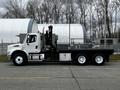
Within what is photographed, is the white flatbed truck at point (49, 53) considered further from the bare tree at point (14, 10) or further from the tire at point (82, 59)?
the bare tree at point (14, 10)

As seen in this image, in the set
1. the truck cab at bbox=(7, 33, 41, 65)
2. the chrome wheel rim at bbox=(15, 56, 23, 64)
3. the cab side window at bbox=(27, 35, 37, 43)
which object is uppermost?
the cab side window at bbox=(27, 35, 37, 43)

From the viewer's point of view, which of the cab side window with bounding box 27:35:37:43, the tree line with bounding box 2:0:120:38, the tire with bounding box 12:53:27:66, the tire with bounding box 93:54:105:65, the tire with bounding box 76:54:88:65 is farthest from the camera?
the tree line with bounding box 2:0:120:38

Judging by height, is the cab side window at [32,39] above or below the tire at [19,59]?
above

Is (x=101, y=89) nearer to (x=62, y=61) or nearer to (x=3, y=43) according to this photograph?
(x=62, y=61)

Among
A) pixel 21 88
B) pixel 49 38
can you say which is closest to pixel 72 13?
pixel 49 38

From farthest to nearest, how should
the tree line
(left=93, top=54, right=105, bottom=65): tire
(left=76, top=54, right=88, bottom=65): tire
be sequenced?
1. the tree line
2. (left=76, top=54, right=88, bottom=65): tire
3. (left=93, top=54, right=105, bottom=65): tire

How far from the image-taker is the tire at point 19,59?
23.6 meters

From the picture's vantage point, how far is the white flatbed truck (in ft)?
78.4

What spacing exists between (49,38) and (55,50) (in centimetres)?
169

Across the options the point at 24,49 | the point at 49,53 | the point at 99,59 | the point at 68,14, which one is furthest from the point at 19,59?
the point at 68,14

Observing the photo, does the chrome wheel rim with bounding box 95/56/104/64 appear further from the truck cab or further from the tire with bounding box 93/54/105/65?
the truck cab

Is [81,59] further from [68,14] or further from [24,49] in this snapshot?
[68,14]

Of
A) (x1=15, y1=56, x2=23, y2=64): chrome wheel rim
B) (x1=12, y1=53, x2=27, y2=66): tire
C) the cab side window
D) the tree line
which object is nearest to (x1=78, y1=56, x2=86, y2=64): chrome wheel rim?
the cab side window

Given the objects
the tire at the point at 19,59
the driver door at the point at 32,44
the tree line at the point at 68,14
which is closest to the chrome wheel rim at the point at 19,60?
the tire at the point at 19,59
